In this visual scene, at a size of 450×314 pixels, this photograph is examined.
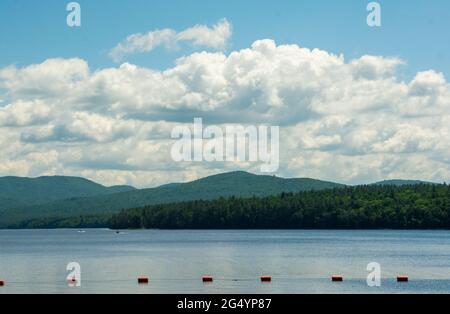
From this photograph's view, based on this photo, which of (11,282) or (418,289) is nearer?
(418,289)

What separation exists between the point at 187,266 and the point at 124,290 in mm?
30811

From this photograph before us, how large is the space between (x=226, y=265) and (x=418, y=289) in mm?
35598

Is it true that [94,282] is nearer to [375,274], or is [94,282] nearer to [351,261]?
[375,274]

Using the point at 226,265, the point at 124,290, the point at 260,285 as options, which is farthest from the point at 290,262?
the point at 124,290

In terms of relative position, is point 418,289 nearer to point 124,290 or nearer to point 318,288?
point 318,288

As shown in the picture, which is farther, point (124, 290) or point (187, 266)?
point (187, 266)


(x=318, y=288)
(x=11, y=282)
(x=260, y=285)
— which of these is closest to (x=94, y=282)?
(x=11, y=282)

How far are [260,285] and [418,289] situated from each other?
13.4 metres
